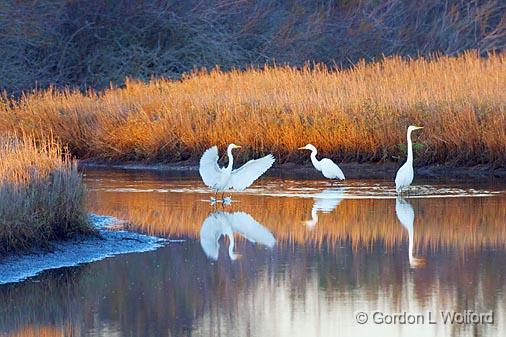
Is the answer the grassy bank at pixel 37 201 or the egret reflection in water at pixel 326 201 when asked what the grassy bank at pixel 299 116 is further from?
the grassy bank at pixel 37 201

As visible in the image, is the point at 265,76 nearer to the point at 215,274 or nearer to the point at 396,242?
the point at 396,242

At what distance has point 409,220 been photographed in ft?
40.4

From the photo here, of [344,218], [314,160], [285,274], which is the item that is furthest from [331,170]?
[285,274]

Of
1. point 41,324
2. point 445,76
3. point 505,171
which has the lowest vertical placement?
point 41,324

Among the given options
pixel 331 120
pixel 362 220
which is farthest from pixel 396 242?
pixel 331 120

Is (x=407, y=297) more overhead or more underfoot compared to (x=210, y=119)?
more underfoot

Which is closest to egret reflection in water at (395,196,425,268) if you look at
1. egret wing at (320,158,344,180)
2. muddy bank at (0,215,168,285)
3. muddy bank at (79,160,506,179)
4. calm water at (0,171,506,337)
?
calm water at (0,171,506,337)

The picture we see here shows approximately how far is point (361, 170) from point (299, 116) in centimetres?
171

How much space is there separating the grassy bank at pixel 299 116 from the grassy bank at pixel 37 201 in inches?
257

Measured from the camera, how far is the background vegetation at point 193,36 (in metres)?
30.5

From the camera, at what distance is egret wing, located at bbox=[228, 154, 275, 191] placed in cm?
1412

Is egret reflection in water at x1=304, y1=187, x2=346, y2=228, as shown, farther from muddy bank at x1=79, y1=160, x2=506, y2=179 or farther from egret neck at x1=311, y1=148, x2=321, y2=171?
muddy bank at x1=79, y1=160, x2=506, y2=179

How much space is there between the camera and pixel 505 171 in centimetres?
1695

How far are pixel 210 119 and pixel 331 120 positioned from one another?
88.6 inches
